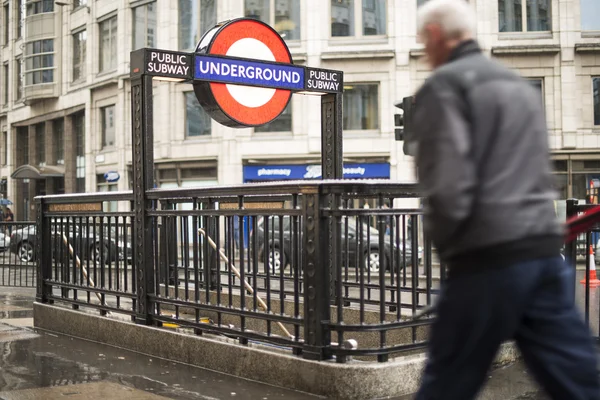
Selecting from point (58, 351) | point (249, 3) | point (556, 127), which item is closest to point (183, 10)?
point (249, 3)

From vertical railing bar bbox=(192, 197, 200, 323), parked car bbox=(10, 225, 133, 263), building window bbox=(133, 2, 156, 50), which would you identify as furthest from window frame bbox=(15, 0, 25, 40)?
vertical railing bar bbox=(192, 197, 200, 323)

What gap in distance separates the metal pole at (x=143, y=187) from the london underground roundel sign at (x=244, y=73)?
55cm

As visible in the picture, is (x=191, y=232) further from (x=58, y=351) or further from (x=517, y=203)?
(x=517, y=203)

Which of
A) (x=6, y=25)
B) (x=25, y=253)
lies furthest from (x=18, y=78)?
(x=25, y=253)

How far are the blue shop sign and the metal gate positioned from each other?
16149mm

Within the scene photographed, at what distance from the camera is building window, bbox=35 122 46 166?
47.7m

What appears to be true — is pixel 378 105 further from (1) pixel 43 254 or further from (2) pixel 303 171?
(1) pixel 43 254

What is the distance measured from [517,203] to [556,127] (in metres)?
30.2

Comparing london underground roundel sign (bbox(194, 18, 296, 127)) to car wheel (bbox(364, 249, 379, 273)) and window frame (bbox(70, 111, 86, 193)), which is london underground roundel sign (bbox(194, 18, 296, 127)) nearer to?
car wheel (bbox(364, 249, 379, 273))

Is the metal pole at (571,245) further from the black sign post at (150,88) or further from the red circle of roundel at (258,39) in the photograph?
the red circle of roundel at (258,39)

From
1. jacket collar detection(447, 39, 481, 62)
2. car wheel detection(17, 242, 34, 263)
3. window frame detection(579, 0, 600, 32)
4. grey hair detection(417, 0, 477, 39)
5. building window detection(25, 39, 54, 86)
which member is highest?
building window detection(25, 39, 54, 86)

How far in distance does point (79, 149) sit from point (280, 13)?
15.3 metres

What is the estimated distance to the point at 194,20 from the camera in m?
34.4

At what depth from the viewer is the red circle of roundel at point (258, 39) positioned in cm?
780
